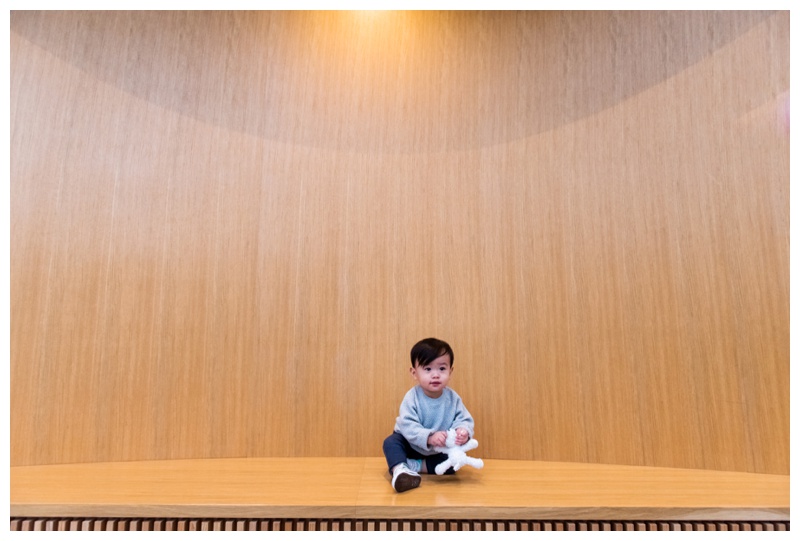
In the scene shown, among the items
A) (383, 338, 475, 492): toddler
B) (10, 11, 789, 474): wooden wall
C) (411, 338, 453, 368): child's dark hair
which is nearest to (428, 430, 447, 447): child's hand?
(383, 338, 475, 492): toddler

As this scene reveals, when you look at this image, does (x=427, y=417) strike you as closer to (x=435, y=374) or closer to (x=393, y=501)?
(x=435, y=374)

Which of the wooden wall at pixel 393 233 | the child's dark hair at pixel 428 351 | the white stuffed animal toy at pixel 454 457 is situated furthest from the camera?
the wooden wall at pixel 393 233

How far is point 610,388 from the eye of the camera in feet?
7.64

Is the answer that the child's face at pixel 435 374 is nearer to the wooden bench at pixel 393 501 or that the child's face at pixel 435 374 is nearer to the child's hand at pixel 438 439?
the child's hand at pixel 438 439

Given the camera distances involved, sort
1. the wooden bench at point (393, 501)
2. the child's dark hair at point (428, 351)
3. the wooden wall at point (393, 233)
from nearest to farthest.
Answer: the wooden bench at point (393, 501) < the child's dark hair at point (428, 351) < the wooden wall at point (393, 233)

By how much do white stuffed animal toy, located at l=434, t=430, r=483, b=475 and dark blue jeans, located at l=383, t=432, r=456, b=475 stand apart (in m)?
0.05

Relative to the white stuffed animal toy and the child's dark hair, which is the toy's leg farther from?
the child's dark hair

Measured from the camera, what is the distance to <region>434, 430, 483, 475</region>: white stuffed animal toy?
6.41 feet

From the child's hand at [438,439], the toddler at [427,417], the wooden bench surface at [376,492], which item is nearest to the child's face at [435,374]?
the toddler at [427,417]

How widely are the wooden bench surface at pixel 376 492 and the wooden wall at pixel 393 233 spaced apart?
0.51 feet

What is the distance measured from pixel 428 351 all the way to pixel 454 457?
39 centimetres

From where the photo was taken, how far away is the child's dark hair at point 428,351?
210 centimetres

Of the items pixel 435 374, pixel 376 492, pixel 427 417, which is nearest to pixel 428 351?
pixel 435 374

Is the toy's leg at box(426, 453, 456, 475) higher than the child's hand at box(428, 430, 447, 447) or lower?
lower
